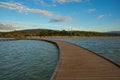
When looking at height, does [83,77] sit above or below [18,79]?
above

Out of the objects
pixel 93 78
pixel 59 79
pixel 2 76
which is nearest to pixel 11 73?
pixel 2 76

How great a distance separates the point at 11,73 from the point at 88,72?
5629mm

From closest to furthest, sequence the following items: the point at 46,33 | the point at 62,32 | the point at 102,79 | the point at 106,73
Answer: the point at 102,79
the point at 106,73
the point at 46,33
the point at 62,32

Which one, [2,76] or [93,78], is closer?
[93,78]

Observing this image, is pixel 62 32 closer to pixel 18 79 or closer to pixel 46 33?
pixel 46 33

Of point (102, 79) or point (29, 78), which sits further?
point (29, 78)

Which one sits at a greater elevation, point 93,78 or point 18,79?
point 93,78

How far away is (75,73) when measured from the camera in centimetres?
912

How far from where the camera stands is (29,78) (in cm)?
1109

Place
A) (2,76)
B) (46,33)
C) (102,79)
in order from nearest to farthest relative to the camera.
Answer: (102,79), (2,76), (46,33)

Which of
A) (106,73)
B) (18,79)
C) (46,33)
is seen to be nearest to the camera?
(106,73)

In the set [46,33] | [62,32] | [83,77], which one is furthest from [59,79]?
[62,32]

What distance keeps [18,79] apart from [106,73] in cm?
507

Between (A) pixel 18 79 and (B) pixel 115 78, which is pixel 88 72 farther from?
(A) pixel 18 79
